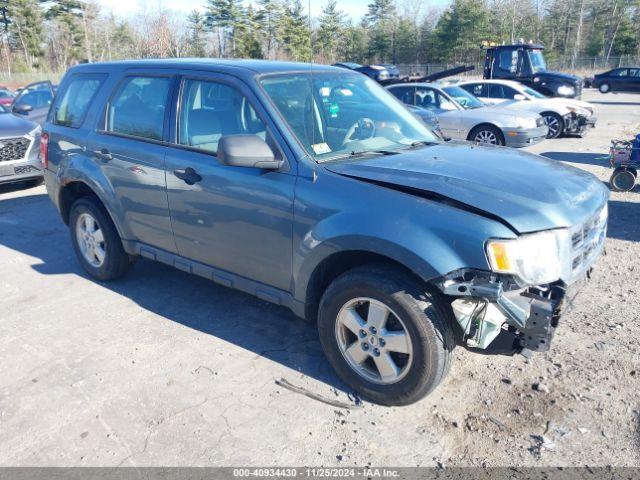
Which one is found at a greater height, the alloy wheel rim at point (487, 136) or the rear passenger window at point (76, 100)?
the rear passenger window at point (76, 100)

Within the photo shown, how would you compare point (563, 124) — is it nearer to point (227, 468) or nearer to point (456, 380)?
point (456, 380)

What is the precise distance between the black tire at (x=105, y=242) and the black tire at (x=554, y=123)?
12233 millimetres

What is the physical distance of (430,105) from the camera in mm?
12914

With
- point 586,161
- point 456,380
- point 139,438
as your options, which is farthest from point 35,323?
point 586,161

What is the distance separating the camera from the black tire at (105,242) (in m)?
4.90

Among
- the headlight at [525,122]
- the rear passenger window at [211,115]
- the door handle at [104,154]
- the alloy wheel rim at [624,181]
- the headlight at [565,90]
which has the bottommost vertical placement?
the alloy wheel rim at [624,181]

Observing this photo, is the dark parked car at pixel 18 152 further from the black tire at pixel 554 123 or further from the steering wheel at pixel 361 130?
the black tire at pixel 554 123

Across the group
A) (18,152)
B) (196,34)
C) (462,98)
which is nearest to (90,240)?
(18,152)

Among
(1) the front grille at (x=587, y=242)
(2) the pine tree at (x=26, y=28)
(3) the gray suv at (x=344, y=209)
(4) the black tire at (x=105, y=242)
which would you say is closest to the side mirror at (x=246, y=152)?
(3) the gray suv at (x=344, y=209)

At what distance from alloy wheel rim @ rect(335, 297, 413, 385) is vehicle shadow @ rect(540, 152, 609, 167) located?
906 cm

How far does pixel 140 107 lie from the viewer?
4.46m

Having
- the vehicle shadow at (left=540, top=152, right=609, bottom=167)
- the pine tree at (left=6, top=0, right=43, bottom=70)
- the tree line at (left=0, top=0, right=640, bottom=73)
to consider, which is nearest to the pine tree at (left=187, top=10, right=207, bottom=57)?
the tree line at (left=0, top=0, right=640, bottom=73)

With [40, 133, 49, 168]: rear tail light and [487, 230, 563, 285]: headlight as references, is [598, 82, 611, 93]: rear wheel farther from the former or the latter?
[487, 230, 563, 285]: headlight

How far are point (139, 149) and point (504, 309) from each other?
120 inches
